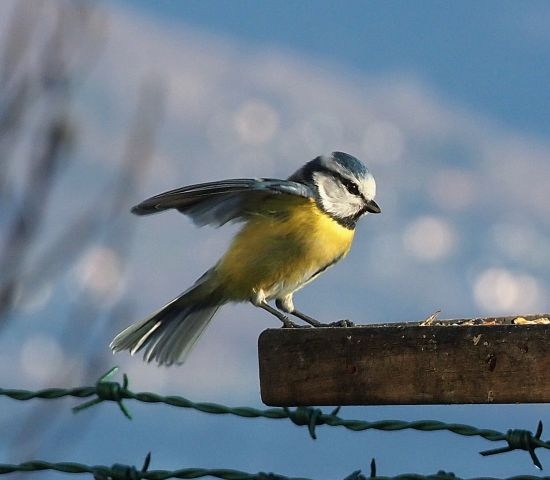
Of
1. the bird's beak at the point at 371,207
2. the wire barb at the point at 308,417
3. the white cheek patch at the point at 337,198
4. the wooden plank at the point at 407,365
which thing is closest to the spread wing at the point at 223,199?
the white cheek patch at the point at 337,198

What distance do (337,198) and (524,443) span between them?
9.12ft

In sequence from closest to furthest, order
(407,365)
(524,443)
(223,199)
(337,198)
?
(524,443) → (407,365) → (223,199) → (337,198)

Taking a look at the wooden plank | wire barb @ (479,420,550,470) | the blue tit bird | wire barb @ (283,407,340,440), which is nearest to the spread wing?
the blue tit bird

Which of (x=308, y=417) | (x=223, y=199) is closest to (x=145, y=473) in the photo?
(x=308, y=417)

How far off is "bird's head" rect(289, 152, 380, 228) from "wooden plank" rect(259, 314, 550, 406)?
2141mm

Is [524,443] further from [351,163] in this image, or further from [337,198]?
[351,163]

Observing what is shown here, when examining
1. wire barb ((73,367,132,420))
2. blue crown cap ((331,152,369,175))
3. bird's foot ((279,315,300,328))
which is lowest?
wire barb ((73,367,132,420))

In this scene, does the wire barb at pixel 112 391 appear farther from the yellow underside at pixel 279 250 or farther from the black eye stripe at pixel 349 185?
the black eye stripe at pixel 349 185

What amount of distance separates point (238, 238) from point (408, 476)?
249 centimetres

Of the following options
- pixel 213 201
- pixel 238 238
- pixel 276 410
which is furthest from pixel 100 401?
pixel 238 238

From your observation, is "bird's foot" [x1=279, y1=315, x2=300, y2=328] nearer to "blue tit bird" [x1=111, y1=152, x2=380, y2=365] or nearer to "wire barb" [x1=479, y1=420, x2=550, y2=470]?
"blue tit bird" [x1=111, y1=152, x2=380, y2=365]

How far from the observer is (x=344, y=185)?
5.36 m

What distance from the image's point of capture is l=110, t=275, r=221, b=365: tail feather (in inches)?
201

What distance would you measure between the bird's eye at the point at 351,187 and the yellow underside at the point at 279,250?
326mm
